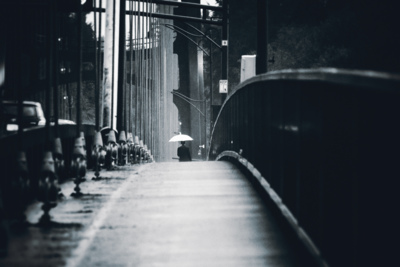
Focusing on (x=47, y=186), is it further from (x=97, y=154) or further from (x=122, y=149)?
(x=122, y=149)

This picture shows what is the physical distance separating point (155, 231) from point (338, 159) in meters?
2.48

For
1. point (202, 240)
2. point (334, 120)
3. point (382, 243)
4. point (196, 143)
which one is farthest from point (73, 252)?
point (196, 143)

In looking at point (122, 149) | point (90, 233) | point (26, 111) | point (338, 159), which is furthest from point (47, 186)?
point (26, 111)

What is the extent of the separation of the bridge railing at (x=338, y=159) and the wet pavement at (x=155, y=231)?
43 centimetres

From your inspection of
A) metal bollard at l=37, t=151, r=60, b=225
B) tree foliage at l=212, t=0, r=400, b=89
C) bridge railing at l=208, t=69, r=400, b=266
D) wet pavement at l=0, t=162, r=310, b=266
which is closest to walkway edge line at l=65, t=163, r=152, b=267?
wet pavement at l=0, t=162, r=310, b=266

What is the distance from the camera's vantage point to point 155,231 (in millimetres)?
6906

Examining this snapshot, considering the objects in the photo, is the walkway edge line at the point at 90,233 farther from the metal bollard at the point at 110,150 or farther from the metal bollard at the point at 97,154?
the metal bollard at the point at 110,150

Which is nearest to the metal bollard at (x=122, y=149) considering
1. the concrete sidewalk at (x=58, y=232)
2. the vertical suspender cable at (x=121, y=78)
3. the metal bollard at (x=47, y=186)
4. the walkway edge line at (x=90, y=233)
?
the vertical suspender cable at (x=121, y=78)

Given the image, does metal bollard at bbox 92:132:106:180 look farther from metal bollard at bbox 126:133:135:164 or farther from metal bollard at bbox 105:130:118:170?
metal bollard at bbox 126:133:135:164

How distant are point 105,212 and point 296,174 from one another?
2257mm

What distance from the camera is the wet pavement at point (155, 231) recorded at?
5785mm

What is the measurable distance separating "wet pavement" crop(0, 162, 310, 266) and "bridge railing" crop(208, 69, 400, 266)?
0.43 metres

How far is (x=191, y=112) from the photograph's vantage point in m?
45.5

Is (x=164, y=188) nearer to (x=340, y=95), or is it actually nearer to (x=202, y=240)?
(x=202, y=240)
